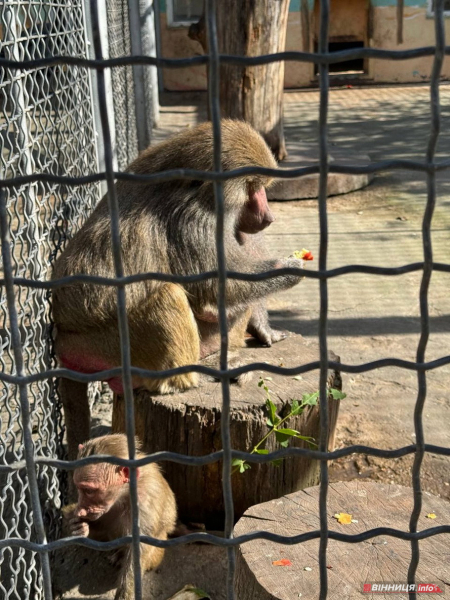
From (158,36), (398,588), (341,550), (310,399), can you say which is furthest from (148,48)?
(398,588)

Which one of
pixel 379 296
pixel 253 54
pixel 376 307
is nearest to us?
pixel 376 307

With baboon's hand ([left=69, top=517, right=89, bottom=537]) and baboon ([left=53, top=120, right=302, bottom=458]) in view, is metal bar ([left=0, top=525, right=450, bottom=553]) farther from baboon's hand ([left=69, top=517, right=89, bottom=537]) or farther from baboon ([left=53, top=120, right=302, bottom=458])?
baboon ([left=53, top=120, right=302, bottom=458])

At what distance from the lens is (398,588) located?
2.30 metres

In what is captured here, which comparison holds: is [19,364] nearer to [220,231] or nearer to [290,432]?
[220,231]

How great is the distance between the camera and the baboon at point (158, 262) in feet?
10.8

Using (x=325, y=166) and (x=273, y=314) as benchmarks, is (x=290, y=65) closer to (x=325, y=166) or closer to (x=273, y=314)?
(x=273, y=314)

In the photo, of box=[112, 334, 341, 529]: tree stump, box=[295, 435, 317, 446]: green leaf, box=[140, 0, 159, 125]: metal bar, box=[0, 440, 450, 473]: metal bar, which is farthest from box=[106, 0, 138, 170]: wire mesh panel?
box=[0, 440, 450, 473]: metal bar

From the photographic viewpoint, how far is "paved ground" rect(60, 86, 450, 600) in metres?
3.75

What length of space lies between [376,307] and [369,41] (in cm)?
1059

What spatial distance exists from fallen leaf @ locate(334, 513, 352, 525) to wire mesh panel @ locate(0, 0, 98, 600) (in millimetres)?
1101

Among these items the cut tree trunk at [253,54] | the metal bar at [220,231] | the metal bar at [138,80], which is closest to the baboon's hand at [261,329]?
the metal bar at [220,231]

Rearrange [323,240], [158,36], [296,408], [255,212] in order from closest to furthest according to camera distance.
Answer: [323,240], [296,408], [255,212], [158,36]

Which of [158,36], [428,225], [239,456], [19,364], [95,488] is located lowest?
[95,488]

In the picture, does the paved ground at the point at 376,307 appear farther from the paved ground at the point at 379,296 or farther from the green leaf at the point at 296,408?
the green leaf at the point at 296,408
